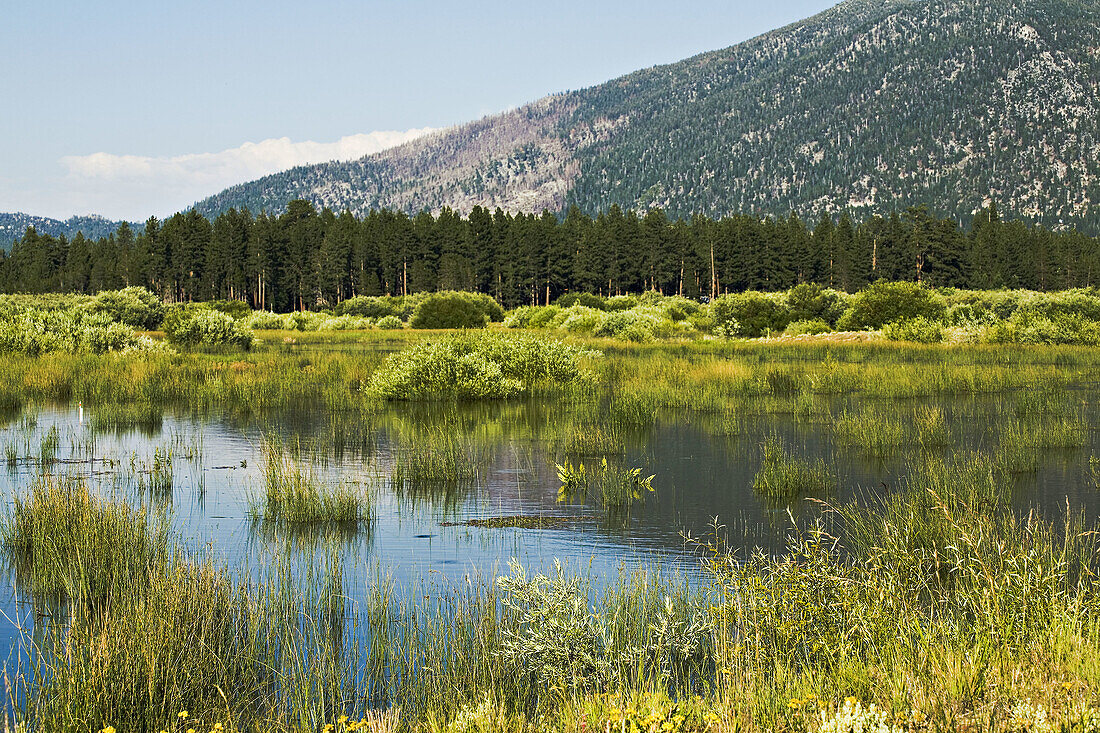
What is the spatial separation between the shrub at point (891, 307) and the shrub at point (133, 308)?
112 feet

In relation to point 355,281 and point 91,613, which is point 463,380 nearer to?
point 91,613

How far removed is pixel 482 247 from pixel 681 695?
332ft

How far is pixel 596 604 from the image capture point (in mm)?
7211

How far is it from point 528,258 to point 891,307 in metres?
62.1

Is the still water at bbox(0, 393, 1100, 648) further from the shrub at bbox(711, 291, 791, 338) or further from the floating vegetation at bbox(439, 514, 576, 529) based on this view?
the shrub at bbox(711, 291, 791, 338)

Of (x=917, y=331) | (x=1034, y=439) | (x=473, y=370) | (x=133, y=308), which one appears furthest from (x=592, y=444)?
(x=133, y=308)

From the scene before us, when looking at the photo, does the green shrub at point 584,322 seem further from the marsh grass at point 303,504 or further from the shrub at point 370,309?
the marsh grass at point 303,504

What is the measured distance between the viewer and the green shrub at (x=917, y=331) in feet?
122

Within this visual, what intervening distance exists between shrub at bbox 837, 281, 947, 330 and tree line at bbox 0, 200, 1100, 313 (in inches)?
Answer: 2276

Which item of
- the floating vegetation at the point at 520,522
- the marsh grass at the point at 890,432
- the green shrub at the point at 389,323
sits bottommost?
the floating vegetation at the point at 520,522

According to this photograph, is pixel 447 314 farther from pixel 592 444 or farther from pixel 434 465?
pixel 434 465

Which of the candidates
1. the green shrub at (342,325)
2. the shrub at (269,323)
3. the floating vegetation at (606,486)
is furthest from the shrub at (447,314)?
the floating vegetation at (606,486)

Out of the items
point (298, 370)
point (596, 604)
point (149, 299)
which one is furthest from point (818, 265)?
point (596, 604)

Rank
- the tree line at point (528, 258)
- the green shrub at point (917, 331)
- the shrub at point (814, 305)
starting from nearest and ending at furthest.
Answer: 1. the green shrub at point (917, 331)
2. the shrub at point (814, 305)
3. the tree line at point (528, 258)
